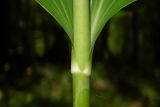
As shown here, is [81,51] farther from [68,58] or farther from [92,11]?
[68,58]

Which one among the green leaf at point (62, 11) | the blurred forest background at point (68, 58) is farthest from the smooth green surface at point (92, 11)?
the blurred forest background at point (68, 58)

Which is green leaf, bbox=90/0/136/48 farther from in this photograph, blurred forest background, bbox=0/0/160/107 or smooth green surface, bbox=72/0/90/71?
blurred forest background, bbox=0/0/160/107

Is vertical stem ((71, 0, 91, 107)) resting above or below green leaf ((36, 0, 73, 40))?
below

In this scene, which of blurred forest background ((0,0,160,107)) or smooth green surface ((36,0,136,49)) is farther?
blurred forest background ((0,0,160,107))

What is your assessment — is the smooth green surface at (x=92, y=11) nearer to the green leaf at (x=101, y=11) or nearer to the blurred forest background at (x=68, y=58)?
the green leaf at (x=101, y=11)

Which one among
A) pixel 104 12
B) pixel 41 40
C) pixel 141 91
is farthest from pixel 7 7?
pixel 104 12

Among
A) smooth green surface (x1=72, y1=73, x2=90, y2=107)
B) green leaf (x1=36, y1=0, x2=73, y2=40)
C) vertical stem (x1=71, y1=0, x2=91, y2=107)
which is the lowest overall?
smooth green surface (x1=72, y1=73, x2=90, y2=107)

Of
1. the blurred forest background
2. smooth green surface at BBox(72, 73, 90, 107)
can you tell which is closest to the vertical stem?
smooth green surface at BBox(72, 73, 90, 107)
